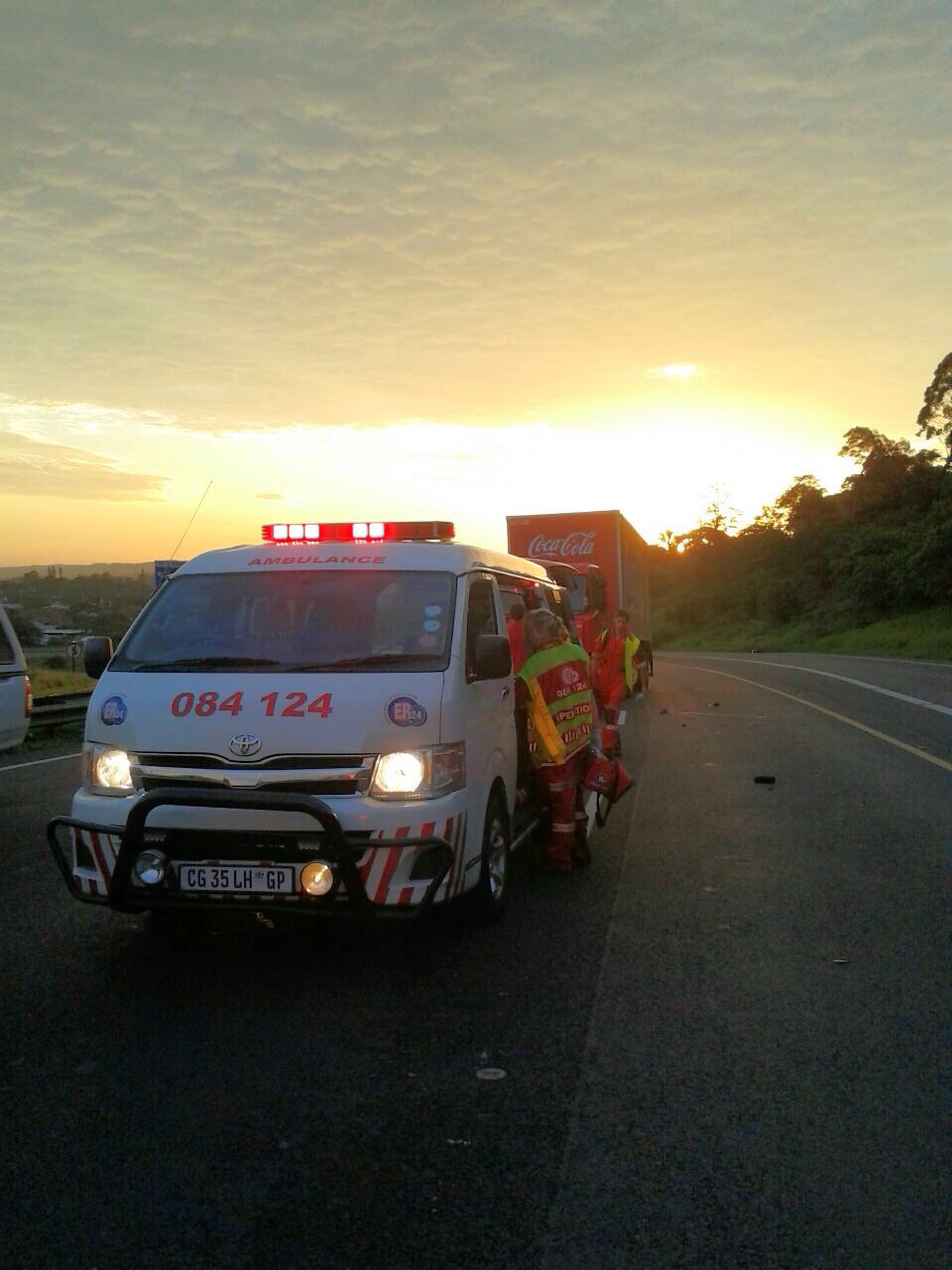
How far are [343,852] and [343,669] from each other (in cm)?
101

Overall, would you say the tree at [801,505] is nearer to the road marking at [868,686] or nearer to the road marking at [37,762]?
the road marking at [868,686]

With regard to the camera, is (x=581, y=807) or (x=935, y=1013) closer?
(x=935, y=1013)

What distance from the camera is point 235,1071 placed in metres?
4.41

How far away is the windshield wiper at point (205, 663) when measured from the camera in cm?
585

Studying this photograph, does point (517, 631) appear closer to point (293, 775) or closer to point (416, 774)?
point (416, 774)

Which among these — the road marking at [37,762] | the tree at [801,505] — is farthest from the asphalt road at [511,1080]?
the tree at [801,505]

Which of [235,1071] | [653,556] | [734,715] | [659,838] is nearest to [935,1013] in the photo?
[235,1071]

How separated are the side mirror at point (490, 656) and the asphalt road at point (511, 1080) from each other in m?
1.37

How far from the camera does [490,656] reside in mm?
6086

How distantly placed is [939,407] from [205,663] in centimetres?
6628

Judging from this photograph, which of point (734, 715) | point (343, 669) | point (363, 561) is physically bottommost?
point (734, 715)

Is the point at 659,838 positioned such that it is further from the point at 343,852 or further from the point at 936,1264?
the point at 936,1264

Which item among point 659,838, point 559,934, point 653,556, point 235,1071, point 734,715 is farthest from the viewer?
point 653,556

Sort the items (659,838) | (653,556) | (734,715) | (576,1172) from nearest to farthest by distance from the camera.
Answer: (576,1172) → (659,838) → (734,715) → (653,556)
